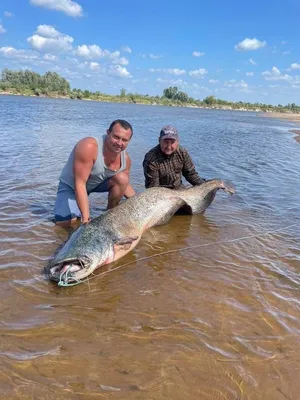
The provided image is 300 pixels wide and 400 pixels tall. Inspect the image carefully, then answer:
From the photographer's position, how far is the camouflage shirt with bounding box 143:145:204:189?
21.7ft

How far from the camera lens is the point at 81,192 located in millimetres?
5137

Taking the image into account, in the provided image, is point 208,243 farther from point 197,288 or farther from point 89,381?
point 89,381

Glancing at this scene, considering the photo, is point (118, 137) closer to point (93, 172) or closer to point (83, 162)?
point (83, 162)

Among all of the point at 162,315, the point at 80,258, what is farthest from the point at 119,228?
the point at 162,315

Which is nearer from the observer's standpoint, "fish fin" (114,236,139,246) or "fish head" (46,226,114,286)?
"fish head" (46,226,114,286)

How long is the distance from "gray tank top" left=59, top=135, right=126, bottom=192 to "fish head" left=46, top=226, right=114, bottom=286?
1322 mm

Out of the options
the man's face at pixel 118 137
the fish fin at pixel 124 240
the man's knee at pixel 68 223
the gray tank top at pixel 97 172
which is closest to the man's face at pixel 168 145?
the gray tank top at pixel 97 172

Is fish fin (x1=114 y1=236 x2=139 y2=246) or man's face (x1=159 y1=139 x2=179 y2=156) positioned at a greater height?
man's face (x1=159 y1=139 x2=179 y2=156)

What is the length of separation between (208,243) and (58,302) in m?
2.58

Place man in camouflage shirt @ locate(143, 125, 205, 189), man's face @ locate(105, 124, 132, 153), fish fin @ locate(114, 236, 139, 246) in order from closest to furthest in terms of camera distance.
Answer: fish fin @ locate(114, 236, 139, 246) < man's face @ locate(105, 124, 132, 153) < man in camouflage shirt @ locate(143, 125, 205, 189)

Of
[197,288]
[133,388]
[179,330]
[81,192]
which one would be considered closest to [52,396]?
[133,388]

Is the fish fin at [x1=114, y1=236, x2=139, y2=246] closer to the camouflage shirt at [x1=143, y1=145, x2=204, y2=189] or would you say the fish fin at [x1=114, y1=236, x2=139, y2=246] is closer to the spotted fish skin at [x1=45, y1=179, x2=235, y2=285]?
the spotted fish skin at [x1=45, y1=179, x2=235, y2=285]

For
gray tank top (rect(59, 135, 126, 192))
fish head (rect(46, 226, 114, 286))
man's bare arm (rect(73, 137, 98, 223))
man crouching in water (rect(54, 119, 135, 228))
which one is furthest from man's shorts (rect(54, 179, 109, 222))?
fish head (rect(46, 226, 114, 286))

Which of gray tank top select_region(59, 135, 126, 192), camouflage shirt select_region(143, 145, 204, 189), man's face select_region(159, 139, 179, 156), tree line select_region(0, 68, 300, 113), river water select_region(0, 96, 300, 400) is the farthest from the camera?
tree line select_region(0, 68, 300, 113)
